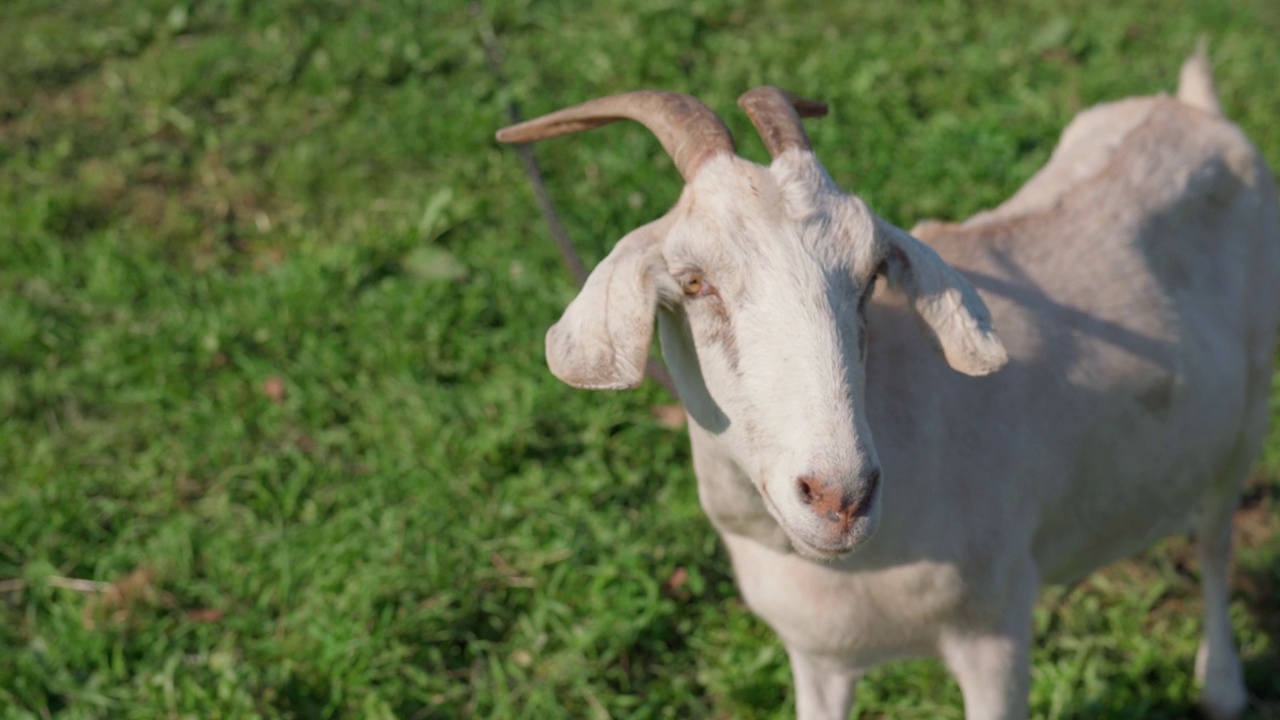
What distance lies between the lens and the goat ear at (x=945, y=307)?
242 centimetres

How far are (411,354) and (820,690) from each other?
2093mm

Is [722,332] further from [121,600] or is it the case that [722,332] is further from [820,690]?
[121,600]

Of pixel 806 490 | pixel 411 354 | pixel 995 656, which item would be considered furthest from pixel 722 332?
pixel 411 354

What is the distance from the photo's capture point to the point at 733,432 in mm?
2389

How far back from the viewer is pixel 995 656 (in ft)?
9.52

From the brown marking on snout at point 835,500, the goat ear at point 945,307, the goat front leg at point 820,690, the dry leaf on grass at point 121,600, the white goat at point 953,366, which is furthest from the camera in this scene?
the dry leaf on grass at point 121,600

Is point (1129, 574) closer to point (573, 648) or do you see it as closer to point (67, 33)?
point (573, 648)

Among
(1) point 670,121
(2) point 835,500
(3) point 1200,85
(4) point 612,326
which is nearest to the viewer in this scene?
(2) point 835,500

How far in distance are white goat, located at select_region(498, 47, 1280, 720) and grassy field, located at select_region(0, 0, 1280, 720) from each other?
694mm

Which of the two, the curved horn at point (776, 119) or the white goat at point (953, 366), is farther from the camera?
the curved horn at point (776, 119)

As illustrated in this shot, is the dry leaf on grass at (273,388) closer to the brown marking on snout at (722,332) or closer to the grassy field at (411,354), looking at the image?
the grassy field at (411,354)

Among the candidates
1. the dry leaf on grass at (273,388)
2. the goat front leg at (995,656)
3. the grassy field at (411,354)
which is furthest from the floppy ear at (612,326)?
the dry leaf on grass at (273,388)

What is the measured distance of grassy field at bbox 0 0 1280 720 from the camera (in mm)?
3725

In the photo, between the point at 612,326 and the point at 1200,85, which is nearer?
the point at 612,326
